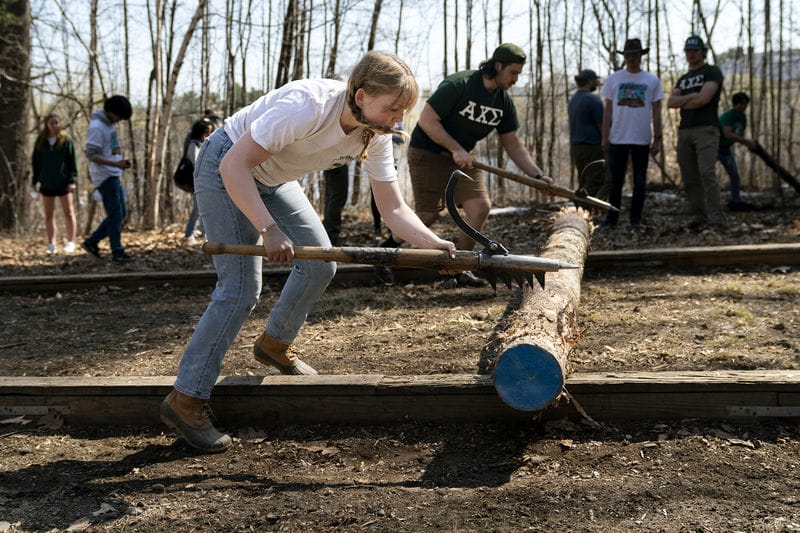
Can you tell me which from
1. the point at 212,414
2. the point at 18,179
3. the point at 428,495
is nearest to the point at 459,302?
the point at 212,414

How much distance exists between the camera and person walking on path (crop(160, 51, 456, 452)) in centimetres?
281

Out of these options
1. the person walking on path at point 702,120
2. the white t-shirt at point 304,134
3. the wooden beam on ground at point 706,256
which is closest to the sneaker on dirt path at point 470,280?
the wooden beam on ground at point 706,256

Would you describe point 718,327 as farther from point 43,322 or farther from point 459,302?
point 43,322

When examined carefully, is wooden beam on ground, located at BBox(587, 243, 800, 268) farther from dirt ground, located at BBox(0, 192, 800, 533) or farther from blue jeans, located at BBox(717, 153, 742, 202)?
blue jeans, located at BBox(717, 153, 742, 202)

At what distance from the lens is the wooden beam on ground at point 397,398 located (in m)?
3.17

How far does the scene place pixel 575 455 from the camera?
3.04 metres

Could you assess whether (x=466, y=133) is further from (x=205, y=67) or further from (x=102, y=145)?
(x=205, y=67)

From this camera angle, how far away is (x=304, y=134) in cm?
291

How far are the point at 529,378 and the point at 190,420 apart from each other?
140 centimetres

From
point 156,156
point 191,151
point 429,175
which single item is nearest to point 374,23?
point 156,156

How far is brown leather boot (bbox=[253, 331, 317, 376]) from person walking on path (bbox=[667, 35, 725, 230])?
19.8ft

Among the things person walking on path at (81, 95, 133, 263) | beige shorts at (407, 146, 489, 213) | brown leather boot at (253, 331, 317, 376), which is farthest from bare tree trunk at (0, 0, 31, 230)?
brown leather boot at (253, 331, 317, 376)

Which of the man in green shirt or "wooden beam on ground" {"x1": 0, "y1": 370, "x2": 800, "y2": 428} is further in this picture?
the man in green shirt

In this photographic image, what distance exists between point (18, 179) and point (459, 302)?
9744mm
